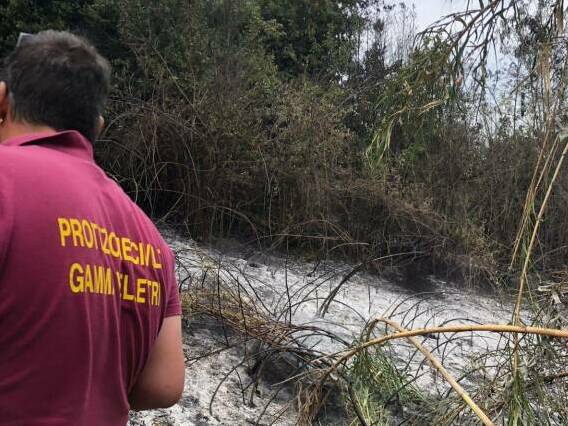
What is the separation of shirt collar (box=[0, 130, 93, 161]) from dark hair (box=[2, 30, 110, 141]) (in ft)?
0.12

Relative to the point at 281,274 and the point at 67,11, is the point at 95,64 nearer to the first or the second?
the point at 281,274

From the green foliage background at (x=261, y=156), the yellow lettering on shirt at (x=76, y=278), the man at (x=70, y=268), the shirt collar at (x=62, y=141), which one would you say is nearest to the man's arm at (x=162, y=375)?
the man at (x=70, y=268)

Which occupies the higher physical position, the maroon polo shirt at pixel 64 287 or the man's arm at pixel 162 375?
the maroon polo shirt at pixel 64 287

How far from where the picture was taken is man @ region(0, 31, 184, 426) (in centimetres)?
103

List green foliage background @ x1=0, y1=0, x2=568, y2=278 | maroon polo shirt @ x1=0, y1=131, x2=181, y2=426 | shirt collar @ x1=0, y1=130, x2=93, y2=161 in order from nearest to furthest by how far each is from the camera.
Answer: maroon polo shirt @ x1=0, y1=131, x2=181, y2=426 → shirt collar @ x1=0, y1=130, x2=93, y2=161 → green foliage background @ x1=0, y1=0, x2=568, y2=278

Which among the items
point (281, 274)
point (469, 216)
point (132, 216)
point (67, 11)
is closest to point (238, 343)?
point (281, 274)

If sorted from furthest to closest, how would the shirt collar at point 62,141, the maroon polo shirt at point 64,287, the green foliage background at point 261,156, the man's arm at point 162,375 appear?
the green foliage background at point 261,156 → the man's arm at point 162,375 → the shirt collar at point 62,141 → the maroon polo shirt at point 64,287

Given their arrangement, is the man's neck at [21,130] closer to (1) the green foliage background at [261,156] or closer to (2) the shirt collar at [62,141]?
(2) the shirt collar at [62,141]

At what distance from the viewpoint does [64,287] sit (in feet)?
3.45

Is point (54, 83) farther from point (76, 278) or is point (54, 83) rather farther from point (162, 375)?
point (162, 375)

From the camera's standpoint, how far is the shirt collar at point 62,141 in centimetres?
112

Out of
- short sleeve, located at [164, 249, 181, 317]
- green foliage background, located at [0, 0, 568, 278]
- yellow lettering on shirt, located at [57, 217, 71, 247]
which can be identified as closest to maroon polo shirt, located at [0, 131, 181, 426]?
yellow lettering on shirt, located at [57, 217, 71, 247]

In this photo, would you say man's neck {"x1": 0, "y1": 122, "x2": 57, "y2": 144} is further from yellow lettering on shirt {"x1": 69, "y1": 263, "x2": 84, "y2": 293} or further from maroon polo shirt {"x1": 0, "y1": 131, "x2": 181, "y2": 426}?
yellow lettering on shirt {"x1": 69, "y1": 263, "x2": 84, "y2": 293}

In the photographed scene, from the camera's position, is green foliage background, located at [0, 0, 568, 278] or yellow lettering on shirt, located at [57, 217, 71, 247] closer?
yellow lettering on shirt, located at [57, 217, 71, 247]
